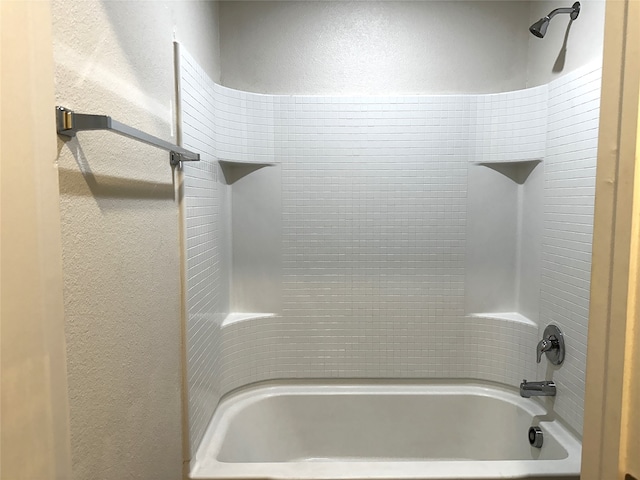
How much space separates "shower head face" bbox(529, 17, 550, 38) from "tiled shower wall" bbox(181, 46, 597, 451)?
259mm

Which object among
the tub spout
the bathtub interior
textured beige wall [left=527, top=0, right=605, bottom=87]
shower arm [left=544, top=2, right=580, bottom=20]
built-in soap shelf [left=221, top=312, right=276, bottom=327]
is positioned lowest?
the bathtub interior

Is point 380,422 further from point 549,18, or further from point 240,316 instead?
point 549,18

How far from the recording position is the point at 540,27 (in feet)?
6.09

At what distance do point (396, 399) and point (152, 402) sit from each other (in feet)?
4.50

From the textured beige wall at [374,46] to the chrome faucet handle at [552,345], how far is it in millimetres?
1121

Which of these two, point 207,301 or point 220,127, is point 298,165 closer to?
point 220,127

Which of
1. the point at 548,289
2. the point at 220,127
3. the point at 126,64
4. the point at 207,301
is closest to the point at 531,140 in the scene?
the point at 548,289

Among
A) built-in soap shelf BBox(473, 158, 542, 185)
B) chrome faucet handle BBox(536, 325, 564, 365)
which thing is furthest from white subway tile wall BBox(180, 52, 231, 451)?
chrome faucet handle BBox(536, 325, 564, 365)

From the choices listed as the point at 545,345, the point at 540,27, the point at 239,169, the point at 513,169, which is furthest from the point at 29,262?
the point at 513,169

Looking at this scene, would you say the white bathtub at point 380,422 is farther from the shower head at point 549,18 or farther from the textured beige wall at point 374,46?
the shower head at point 549,18

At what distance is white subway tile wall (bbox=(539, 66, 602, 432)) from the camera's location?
5.51ft

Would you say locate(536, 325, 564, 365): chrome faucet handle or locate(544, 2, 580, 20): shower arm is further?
locate(536, 325, 564, 365): chrome faucet handle

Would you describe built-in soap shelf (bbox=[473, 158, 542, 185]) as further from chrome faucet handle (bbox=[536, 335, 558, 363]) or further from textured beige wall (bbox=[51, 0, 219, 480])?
textured beige wall (bbox=[51, 0, 219, 480])

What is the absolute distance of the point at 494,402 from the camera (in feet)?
7.29
